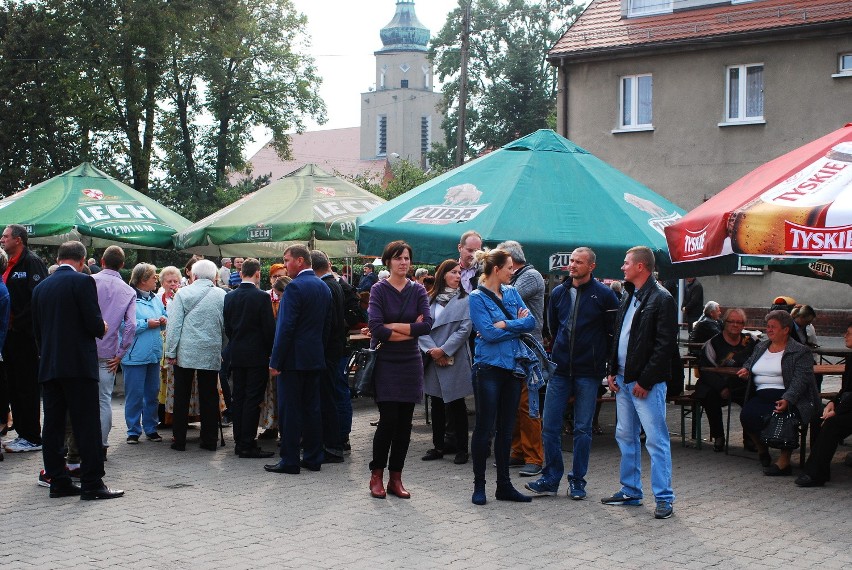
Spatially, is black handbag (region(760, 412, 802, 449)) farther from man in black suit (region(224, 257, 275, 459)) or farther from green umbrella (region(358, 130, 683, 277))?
man in black suit (region(224, 257, 275, 459))

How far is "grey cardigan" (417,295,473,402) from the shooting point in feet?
32.6

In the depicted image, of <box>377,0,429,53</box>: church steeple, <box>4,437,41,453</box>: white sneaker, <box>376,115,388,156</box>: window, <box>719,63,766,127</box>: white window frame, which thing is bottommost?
<box>4,437,41,453</box>: white sneaker

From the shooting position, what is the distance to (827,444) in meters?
9.19

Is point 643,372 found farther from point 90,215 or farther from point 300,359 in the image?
point 90,215

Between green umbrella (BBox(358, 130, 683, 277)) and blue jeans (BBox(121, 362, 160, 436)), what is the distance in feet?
8.38

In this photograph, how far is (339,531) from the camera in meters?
7.41

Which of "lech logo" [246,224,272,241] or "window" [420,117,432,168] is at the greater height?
"window" [420,117,432,168]

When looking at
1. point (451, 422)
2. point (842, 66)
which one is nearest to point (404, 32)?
point (842, 66)

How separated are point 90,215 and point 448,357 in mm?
9043

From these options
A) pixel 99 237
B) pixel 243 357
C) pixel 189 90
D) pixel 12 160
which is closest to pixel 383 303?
pixel 243 357

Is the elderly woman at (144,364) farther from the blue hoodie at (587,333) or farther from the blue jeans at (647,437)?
the blue jeans at (647,437)

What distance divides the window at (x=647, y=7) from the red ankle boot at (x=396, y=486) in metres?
22.7

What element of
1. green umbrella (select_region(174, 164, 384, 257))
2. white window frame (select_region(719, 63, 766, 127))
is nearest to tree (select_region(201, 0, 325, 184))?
white window frame (select_region(719, 63, 766, 127))

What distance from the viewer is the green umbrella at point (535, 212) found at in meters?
11.0
